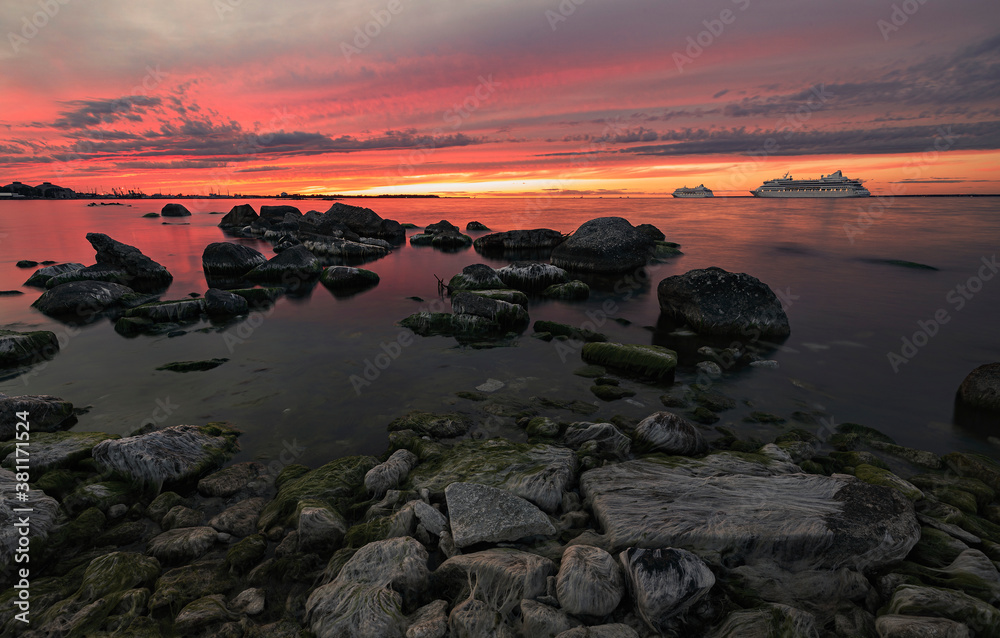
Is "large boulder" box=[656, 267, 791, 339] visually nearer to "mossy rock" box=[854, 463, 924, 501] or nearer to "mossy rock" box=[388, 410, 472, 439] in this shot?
"mossy rock" box=[854, 463, 924, 501]

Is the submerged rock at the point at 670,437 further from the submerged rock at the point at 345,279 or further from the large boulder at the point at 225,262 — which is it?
the large boulder at the point at 225,262

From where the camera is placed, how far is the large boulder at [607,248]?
85.5 ft

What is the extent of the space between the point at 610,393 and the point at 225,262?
84.9ft

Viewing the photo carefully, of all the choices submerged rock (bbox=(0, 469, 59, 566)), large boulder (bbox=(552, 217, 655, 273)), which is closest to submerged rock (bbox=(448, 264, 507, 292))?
large boulder (bbox=(552, 217, 655, 273))

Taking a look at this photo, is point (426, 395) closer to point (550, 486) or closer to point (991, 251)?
point (550, 486)

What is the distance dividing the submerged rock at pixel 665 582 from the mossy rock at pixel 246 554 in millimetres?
4579

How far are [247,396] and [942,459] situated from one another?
14.1 metres

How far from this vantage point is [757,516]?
520cm

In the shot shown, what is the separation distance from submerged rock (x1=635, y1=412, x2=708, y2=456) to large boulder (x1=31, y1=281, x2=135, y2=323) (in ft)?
68.7

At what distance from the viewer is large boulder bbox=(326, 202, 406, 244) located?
4631cm

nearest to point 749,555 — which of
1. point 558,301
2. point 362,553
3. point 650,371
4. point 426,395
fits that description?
point 362,553

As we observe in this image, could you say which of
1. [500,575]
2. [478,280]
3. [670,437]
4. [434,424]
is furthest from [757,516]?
[478,280]

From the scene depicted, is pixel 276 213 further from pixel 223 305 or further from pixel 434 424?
pixel 434 424

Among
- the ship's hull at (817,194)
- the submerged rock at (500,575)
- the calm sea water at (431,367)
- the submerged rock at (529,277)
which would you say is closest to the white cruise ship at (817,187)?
the ship's hull at (817,194)
